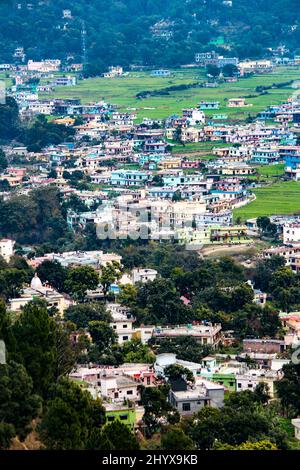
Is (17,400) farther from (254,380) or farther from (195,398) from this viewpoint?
(254,380)

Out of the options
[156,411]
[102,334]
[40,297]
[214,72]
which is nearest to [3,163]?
[40,297]

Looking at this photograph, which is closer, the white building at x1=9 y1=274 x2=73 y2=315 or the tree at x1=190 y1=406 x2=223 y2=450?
the tree at x1=190 y1=406 x2=223 y2=450

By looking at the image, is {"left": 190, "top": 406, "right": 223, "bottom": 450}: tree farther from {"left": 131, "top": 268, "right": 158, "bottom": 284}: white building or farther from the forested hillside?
the forested hillside

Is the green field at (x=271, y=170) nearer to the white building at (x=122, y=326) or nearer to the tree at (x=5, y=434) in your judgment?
the white building at (x=122, y=326)

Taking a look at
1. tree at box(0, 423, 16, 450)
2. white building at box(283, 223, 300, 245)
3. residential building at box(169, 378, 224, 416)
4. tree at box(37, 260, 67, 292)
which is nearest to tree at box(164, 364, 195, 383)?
residential building at box(169, 378, 224, 416)
